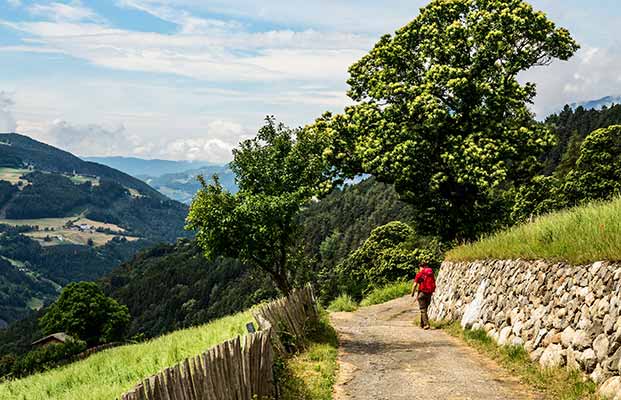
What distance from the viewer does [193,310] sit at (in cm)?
17888

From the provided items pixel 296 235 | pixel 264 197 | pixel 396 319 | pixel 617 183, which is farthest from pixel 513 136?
pixel 617 183

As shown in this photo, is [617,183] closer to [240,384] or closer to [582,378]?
[582,378]

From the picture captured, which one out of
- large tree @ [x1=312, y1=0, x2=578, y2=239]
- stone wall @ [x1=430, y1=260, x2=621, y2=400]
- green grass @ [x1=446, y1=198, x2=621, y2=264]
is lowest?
stone wall @ [x1=430, y1=260, x2=621, y2=400]

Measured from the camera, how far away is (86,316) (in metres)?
75.6

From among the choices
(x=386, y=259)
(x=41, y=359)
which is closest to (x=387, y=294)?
(x=386, y=259)

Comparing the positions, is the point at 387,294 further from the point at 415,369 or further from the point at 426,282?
the point at 415,369

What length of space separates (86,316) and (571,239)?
72828mm

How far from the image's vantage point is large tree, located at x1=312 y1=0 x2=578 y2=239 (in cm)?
2703

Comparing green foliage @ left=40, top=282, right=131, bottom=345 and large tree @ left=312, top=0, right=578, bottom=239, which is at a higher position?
large tree @ left=312, top=0, right=578, bottom=239

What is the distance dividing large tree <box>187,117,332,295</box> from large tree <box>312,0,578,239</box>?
8954 mm

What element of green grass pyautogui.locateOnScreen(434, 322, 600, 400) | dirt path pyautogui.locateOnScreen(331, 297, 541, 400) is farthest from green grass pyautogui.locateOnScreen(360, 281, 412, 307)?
green grass pyautogui.locateOnScreen(434, 322, 600, 400)

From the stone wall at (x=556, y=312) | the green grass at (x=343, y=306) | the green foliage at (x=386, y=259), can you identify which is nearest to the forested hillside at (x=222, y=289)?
the green foliage at (x=386, y=259)

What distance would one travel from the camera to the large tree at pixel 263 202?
1688cm

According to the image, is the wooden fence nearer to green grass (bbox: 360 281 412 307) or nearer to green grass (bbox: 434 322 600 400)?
green grass (bbox: 434 322 600 400)
